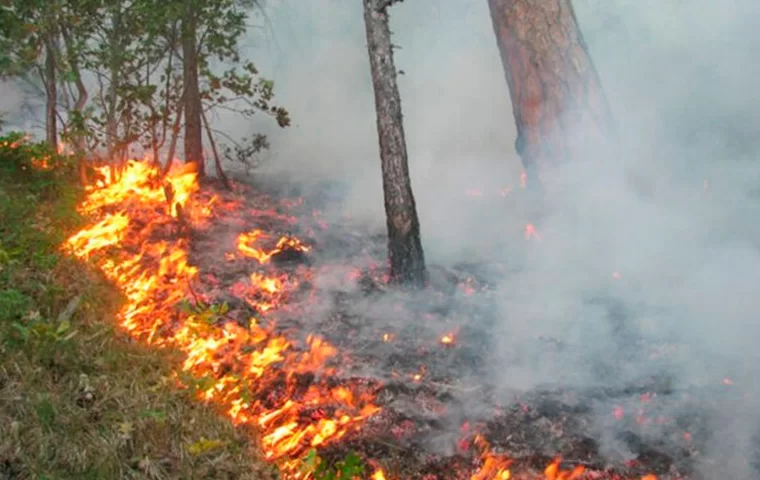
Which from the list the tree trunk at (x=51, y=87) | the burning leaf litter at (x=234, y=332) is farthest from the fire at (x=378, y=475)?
the tree trunk at (x=51, y=87)

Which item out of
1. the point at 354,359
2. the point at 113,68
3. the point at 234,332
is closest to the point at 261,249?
the point at 234,332

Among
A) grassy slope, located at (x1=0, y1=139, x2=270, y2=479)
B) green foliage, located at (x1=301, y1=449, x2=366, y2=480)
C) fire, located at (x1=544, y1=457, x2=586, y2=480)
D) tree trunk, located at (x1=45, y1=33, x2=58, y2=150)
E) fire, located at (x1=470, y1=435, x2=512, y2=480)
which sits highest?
tree trunk, located at (x1=45, y1=33, x2=58, y2=150)

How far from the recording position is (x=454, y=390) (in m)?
5.24

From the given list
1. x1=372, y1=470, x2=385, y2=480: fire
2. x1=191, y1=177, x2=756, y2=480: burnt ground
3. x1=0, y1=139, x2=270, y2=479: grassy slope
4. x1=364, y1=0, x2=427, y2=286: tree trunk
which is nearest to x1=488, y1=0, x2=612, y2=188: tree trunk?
x1=191, y1=177, x2=756, y2=480: burnt ground

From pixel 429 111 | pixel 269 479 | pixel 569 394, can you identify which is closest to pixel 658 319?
pixel 569 394

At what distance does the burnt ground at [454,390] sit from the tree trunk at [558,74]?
2.53 metres

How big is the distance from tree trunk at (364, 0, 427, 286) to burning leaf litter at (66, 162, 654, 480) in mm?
974

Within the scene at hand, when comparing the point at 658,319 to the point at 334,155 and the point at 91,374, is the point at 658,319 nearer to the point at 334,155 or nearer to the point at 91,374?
the point at 91,374

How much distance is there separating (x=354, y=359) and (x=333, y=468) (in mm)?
1407

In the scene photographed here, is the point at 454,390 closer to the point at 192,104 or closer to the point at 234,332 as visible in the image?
the point at 234,332

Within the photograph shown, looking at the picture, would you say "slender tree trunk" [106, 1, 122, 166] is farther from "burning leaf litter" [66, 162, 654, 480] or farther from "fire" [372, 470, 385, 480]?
"fire" [372, 470, 385, 480]

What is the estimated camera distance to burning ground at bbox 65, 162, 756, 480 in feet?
14.7

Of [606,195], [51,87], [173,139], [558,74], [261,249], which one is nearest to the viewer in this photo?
[261,249]

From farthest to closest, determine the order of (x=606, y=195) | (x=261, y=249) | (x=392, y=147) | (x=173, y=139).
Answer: (x=173, y=139) → (x=606, y=195) → (x=261, y=249) → (x=392, y=147)
